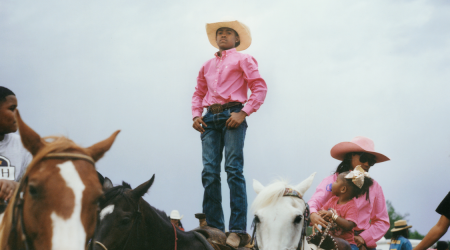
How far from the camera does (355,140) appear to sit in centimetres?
611

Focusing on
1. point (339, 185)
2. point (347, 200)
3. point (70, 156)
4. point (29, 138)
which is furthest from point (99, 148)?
point (347, 200)

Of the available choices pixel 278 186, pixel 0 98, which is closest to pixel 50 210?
pixel 0 98

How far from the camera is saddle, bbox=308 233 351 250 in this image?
15.5ft

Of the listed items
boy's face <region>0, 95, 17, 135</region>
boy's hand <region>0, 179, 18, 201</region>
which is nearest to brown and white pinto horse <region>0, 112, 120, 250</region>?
boy's hand <region>0, 179, 18, 201</region>

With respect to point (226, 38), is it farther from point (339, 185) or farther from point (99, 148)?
point (99, 148)

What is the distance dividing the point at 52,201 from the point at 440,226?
10.8 feet

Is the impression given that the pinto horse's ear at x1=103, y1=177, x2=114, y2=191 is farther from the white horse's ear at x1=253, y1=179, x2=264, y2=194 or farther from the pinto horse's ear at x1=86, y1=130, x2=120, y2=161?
the pinto horse's ear at x1=86, y1=130, x2=120, y2=161

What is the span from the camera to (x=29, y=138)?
239 centimetres

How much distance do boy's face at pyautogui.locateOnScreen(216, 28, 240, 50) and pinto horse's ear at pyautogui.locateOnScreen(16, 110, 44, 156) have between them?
3.54m

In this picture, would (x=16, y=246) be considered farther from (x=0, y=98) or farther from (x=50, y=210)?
(x=0, y=98)

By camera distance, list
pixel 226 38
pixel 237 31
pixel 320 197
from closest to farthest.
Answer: pixel 320 197 < pixel 226 38 < pixel 237 31

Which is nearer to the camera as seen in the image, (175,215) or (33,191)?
(33,191)

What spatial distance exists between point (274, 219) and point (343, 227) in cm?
153

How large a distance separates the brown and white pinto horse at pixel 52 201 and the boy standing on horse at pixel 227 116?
264 cm
